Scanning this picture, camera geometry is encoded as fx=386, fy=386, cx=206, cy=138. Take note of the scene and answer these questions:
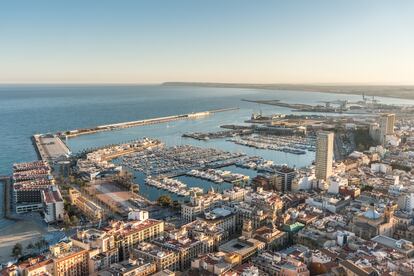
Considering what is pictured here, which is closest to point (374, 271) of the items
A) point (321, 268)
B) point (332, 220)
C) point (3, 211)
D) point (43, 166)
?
point (321, 268)

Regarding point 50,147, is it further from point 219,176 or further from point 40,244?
point 40,244

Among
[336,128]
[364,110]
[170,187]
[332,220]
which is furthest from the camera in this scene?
[364,110]

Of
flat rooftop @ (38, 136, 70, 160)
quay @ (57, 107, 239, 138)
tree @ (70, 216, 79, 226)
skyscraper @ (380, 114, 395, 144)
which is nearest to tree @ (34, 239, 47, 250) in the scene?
tree @ (70, 216, 79, 226)

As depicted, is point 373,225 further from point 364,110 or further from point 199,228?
point 364,110

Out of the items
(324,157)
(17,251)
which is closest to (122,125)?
(324,157)

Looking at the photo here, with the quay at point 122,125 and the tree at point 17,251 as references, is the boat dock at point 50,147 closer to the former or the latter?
the quay at point 122,125

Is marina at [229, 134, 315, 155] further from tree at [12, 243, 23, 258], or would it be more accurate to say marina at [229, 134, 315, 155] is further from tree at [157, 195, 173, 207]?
tree at [12, 243, 23, 258]

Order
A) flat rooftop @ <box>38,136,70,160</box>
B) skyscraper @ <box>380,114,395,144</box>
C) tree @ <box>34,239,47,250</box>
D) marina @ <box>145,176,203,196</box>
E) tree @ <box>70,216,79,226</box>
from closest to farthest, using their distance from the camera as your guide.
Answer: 1. tree @ <box>34,239,47,250</box>
2. tree @ <box>70,216,79,226</box>
3. marina @ <box>145,176,203,196</box>
4. flat rooftop @ <box>38,136,70,160</box>
5. skyscraper @ <box>380,114,395,144</box>

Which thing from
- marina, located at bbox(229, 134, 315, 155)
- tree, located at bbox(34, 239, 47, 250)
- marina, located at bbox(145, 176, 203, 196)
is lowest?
marina, located at bbox(229, 134, 315, 155)
